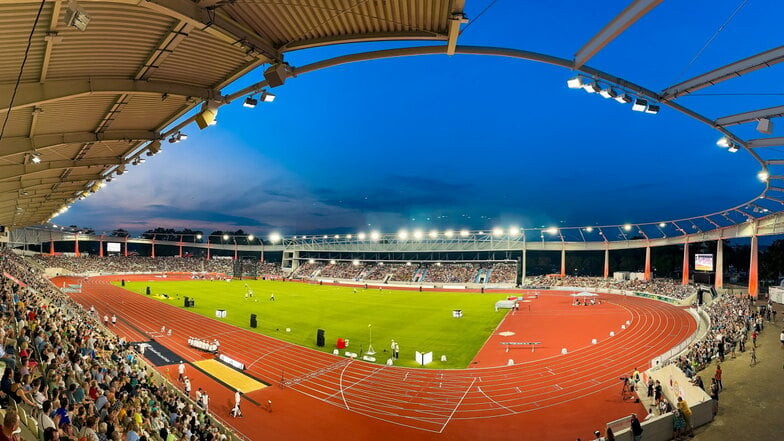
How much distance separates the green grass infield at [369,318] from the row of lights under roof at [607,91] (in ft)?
58.3

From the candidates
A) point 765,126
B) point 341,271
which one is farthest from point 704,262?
point 341,271

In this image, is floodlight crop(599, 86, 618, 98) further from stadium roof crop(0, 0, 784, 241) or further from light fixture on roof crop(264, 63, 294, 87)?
light fixture on roof crop(264, 63, 294, 87)

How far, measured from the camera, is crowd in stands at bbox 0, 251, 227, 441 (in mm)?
7043

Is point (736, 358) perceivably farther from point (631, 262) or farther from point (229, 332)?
point (631, 262)

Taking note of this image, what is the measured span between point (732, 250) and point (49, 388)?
10595cm

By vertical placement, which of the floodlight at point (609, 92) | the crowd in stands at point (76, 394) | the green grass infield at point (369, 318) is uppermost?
the floodlight at point (609, 92)

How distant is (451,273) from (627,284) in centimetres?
2873

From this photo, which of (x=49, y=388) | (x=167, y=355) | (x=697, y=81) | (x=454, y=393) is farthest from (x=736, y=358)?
(x=167, y=355)

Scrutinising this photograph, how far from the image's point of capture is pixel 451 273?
7712 cm

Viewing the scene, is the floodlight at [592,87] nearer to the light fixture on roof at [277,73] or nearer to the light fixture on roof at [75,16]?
the light fixture on roof at [277,73]

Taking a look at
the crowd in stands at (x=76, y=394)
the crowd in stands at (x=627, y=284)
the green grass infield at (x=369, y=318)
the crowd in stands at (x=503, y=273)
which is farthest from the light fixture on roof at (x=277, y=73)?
the crowd in stands at (x=503, y=273)

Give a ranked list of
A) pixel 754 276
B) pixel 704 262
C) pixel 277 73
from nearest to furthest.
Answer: pixel 277 73, pixel 754 276, pixel 704 262

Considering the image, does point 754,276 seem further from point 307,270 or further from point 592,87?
point 307,270

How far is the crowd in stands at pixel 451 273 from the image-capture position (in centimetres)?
7436
